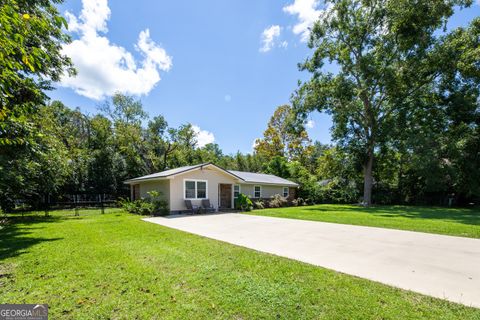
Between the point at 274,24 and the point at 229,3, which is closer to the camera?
the point at 229,3

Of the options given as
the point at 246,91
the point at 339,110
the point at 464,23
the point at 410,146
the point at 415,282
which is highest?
the point at 464,23

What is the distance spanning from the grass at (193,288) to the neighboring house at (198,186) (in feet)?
28.3

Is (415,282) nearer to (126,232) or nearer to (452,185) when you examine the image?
(126,232)

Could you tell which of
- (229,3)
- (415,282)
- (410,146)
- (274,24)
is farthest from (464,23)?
(415,282)

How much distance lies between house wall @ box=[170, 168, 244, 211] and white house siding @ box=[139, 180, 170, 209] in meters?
0.36

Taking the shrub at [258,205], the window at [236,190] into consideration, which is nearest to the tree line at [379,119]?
the shrub at [258,205]

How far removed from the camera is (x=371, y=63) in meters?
19.2

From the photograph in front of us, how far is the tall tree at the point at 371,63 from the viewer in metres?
17.9

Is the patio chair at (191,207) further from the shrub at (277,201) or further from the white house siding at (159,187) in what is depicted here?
the shrub at (277,201)

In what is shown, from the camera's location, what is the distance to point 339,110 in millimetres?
21328

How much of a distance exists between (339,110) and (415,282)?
19.8m

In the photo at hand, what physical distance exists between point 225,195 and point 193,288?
45.8ft

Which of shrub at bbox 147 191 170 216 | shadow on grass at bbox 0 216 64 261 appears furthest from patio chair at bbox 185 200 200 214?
shadow on grass at bbox 0 216 64 261

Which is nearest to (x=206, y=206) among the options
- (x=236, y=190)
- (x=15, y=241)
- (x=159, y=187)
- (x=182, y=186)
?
(x=182, y=186)
